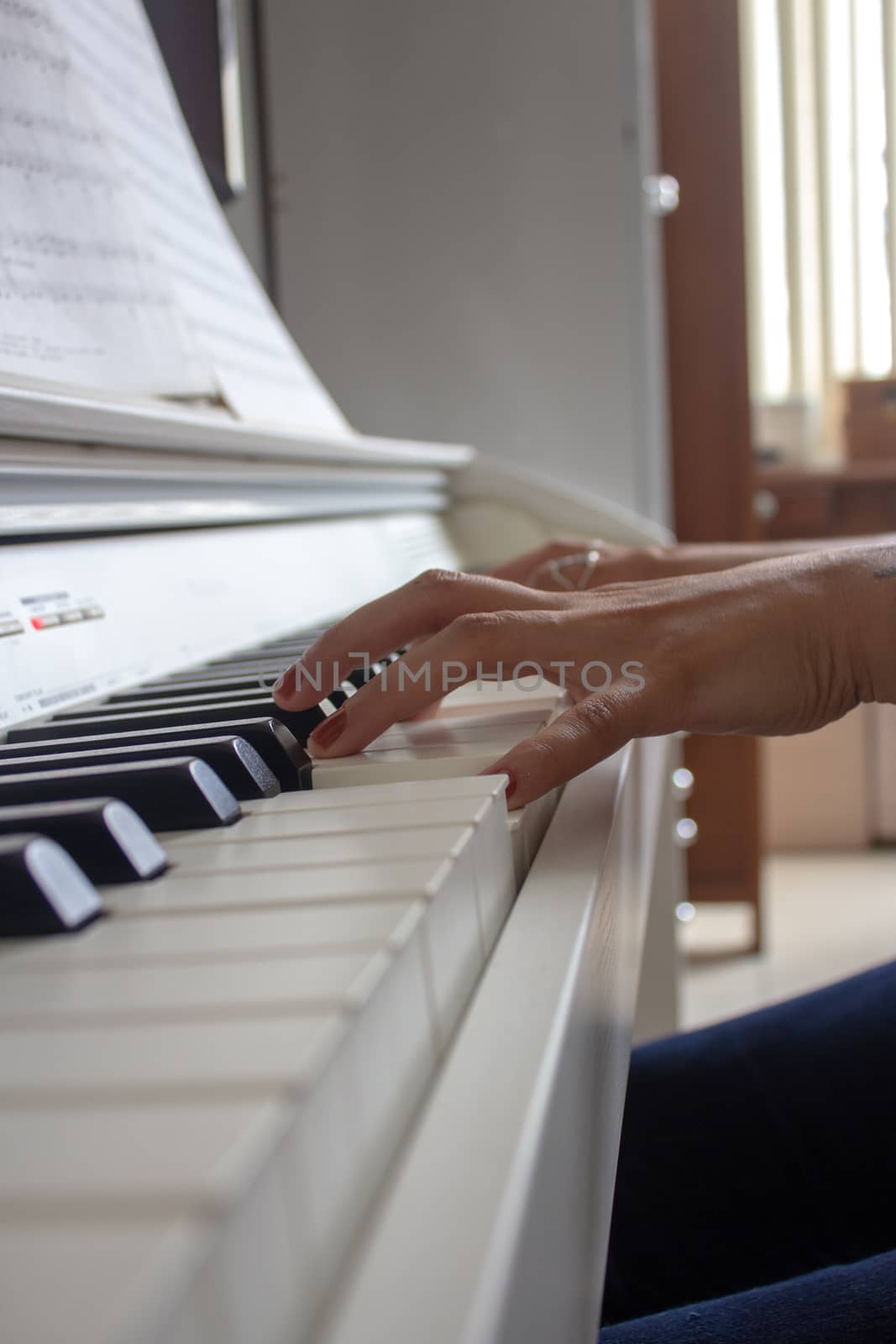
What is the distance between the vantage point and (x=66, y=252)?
0.91 meters

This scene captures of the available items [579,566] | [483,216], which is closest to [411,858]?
[579,566]

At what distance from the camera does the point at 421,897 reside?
1.13ft

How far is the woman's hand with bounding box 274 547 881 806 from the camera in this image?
0.61 m

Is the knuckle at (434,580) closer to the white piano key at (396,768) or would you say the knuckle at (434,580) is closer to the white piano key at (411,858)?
the white piano key at (396,768)

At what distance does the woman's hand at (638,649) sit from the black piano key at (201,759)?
76 mm

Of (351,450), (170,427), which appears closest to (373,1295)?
(170,427)

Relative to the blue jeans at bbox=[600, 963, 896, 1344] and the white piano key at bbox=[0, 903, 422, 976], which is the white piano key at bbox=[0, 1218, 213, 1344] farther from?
the blue jeans at bbox=[600, 963, 896, 1344]

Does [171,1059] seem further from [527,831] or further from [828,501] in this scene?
[828,501]

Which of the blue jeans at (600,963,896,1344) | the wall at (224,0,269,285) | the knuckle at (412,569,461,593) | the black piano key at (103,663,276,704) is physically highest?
the wall at (224,0,269,285)

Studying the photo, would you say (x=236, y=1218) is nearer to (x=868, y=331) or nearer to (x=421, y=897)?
(x=421, y=897)

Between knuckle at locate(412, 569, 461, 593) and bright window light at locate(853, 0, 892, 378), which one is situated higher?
bright window light at locate(853, 0, 892, 378)

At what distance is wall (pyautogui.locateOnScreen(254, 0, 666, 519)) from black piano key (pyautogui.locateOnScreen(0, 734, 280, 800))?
166 cm

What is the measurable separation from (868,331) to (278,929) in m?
3.62

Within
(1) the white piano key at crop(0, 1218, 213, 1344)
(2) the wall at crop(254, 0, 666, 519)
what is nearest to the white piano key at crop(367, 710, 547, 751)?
(1) the white piano key at crop(0, 1218, 213, 1344)
